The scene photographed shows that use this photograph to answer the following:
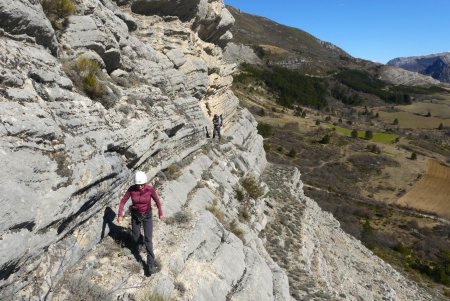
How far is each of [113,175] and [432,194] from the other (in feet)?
212

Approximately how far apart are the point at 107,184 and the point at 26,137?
2377 millimetres

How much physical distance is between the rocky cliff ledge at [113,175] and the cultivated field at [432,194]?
142 ft

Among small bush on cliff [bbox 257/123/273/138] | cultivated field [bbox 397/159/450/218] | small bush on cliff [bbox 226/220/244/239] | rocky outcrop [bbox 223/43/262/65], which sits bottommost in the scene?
cultivated field [bbox 397/159/450/218]

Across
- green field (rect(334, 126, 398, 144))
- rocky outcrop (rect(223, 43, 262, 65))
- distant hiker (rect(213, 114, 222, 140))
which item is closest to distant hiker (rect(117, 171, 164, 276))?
distant hiker (rect(213, 114, 222, 140))

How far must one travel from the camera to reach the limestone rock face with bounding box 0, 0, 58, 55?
842cm

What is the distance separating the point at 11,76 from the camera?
7535 mm

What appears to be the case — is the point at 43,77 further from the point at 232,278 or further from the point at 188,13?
the point at 188,13

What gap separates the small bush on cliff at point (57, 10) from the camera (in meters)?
11.0

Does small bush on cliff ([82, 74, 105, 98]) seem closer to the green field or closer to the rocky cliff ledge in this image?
the rocky cliff ledge

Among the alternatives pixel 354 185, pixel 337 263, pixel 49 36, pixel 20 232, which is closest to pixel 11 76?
pixel 49 36

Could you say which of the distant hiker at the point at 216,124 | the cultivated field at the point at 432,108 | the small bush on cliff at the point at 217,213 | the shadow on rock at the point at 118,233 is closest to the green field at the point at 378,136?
the cultivated field at the point at 432,108

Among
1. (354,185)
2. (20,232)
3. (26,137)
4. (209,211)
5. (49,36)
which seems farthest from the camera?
(354,185)

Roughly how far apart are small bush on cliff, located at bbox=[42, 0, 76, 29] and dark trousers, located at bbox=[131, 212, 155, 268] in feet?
20.4

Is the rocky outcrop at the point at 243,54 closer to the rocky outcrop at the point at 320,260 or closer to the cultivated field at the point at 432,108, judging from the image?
the cultivated field at the point at 432,108
